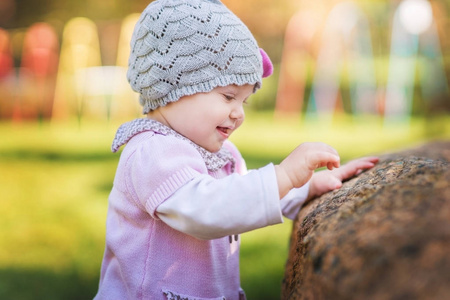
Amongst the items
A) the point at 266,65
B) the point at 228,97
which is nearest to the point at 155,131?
the point at 228,97

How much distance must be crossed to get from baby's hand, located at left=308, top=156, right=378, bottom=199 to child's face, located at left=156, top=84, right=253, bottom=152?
1.41 feet

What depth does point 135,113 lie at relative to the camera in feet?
35.3

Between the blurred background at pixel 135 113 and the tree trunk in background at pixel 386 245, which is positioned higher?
the tree trunk in background at pixel 386 245

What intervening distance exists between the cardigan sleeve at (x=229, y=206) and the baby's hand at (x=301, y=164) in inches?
2.3

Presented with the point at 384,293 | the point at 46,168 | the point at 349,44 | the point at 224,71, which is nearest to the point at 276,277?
the point at 224,71

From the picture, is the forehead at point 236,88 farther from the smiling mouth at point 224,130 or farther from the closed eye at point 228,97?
the smiling mouth at point 224,130

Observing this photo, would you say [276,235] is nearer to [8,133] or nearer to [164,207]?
[164,207]

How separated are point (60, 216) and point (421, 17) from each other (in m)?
7.12

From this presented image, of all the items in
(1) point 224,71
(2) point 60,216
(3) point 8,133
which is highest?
(1) point 224,71

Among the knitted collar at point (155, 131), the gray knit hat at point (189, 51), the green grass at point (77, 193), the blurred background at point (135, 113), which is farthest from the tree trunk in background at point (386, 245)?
the green grass at point (77, 193)

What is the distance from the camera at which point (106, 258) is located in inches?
78.8

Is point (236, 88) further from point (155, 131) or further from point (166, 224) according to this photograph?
point (166, 224)

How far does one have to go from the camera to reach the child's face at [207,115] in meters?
1.85

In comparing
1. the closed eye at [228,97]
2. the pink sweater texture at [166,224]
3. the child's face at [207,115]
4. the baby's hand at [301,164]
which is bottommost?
the pink sweater texture at [166,224]
